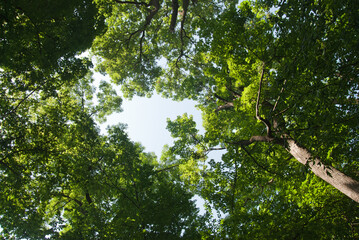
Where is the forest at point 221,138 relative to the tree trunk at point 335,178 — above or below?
above

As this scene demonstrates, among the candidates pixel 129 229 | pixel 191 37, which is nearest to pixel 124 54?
pixel 191 37

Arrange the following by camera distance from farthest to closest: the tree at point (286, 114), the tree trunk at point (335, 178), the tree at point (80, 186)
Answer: the tree at point (80, 186) → the tree trunk at point (335, 178) → the tree at point (286, 114)

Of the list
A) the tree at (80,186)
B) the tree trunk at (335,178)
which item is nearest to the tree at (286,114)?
the tree trunk at (335,178)

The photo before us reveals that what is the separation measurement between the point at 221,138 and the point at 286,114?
3437 mm

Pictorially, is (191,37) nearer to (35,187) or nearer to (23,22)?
(23,22)

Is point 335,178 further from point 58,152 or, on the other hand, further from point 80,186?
point 58,152

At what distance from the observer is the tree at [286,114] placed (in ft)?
12.8

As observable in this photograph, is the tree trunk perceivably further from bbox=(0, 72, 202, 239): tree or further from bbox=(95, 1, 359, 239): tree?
bbox=(0, 72, 202, 239): tree

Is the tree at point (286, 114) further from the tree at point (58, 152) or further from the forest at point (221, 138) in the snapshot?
the tree at point (58, 152)

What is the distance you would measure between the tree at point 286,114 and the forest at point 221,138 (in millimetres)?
49

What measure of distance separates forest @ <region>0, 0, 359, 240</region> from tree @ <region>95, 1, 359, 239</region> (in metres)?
0.05

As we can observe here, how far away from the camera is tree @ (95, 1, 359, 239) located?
12.8ft

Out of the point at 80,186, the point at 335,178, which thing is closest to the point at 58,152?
the point at 80,186

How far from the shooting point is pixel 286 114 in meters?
5.28
